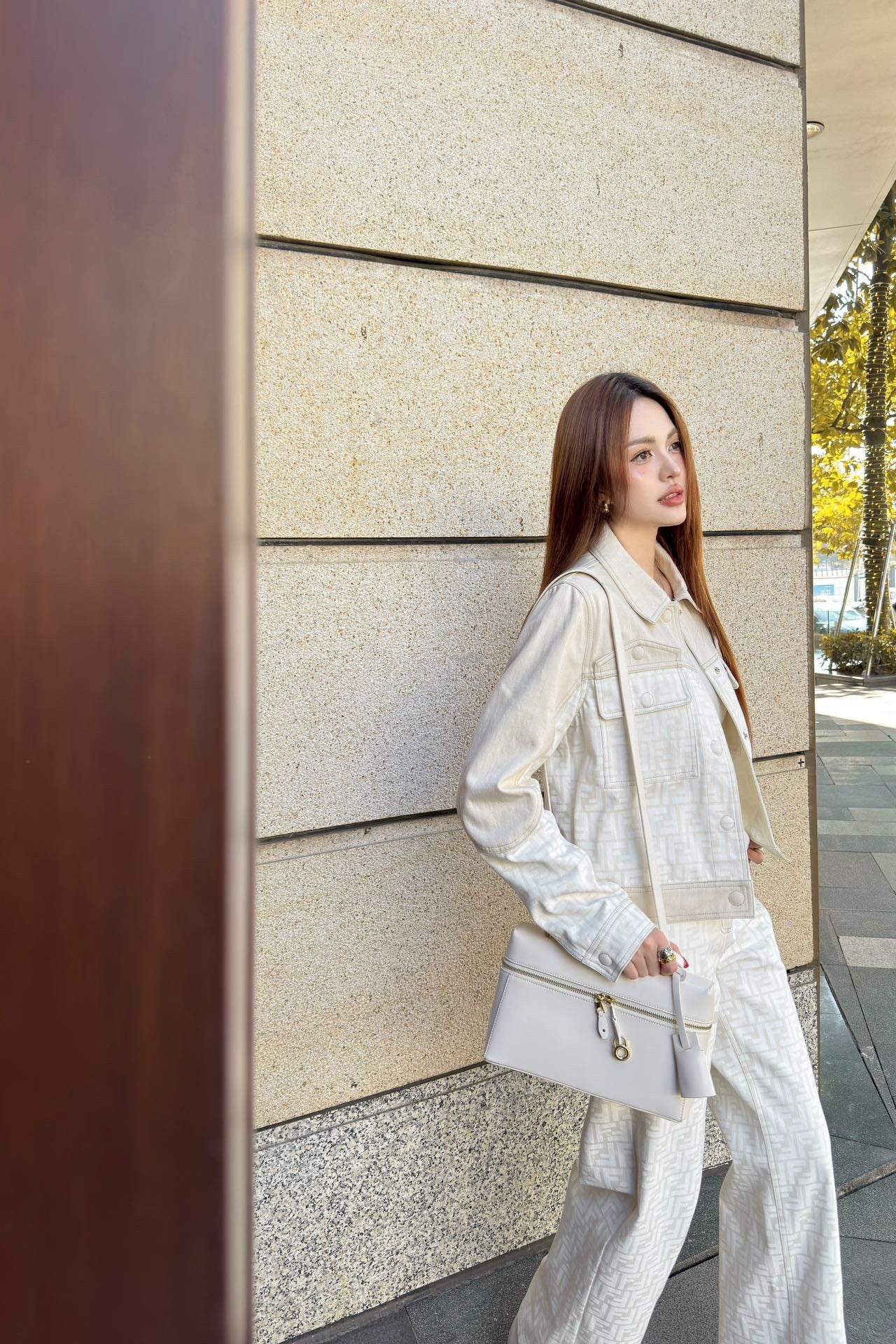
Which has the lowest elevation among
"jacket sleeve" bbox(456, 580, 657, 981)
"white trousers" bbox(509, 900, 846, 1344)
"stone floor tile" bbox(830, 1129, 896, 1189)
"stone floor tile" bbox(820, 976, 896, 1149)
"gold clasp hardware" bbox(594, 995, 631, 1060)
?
"stone floor tile" bbox(830, 1129, 896, 1189)

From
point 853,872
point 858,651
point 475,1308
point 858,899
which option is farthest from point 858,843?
point 858,651

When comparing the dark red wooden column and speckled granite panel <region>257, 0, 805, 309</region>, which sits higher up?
speckled granite panel <region>257, 0, 805, 309</region>

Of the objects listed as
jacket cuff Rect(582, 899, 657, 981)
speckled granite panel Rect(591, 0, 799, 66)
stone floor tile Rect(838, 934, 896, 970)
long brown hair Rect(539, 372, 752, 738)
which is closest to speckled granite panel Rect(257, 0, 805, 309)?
speckled granite panel Rect(591, 0, 799, 66)

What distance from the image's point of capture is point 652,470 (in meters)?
1.99

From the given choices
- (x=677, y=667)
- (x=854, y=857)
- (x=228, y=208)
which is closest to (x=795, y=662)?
(x=677, y=667)

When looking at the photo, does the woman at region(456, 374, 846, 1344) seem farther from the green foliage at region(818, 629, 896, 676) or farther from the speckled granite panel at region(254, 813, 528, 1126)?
the green foliage at region(818, 629, 896, 676)

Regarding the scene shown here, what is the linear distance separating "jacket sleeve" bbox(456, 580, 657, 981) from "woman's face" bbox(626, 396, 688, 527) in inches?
9.8

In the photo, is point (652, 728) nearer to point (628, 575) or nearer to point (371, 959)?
point (628, 575)

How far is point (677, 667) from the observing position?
6.45 feet

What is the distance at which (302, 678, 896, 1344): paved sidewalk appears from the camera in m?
2.32

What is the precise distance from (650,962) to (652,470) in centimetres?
92

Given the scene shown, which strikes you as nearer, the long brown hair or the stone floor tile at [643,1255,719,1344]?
the long brown hair

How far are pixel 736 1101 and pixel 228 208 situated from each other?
2090 mm

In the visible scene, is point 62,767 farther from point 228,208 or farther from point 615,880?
point 615,880
